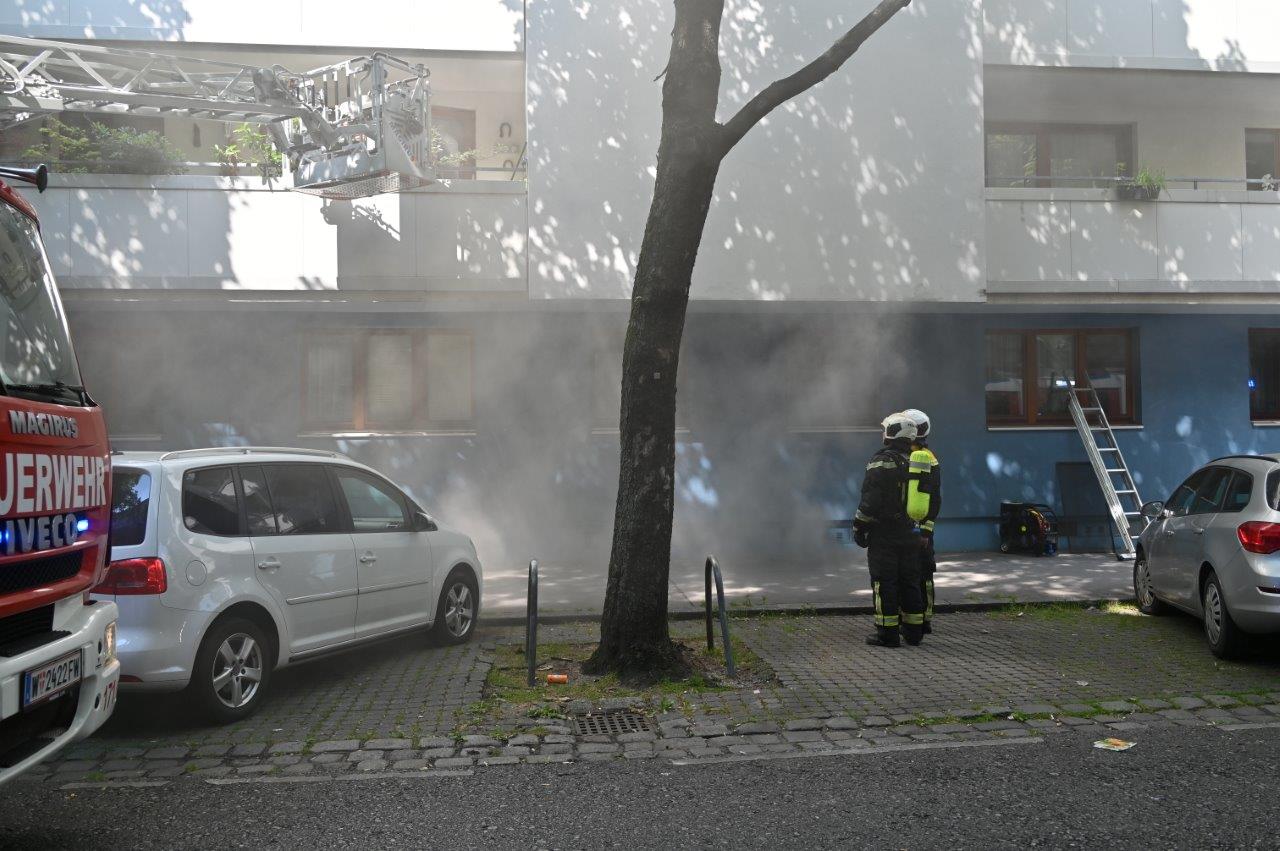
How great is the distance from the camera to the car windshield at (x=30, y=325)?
3.93 metres

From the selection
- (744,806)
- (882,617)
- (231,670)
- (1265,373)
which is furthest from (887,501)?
(1265,373)

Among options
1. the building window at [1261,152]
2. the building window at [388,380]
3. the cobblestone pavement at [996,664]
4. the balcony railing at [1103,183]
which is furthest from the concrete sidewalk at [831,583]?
the building window at [1261,152]

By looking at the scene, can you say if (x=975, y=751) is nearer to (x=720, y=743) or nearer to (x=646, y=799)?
(x=720, y=743)

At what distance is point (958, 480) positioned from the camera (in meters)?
13.5

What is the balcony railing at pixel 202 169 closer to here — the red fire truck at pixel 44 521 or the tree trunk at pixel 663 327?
the tree trunk at pixel 663 327

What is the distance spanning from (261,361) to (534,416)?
3.44 m

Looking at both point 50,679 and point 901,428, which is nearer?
point 50,679

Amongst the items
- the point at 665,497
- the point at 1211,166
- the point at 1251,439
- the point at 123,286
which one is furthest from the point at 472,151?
the point at 1251,439

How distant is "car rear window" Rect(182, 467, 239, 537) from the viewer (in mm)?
6023

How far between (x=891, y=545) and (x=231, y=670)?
15.9ft

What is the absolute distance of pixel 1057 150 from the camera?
1445 centimetres

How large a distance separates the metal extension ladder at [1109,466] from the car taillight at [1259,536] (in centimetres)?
540

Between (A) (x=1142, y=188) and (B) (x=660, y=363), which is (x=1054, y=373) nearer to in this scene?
(A) (x=1142, y=188)

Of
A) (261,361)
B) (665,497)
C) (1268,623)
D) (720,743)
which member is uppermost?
(261,361)
